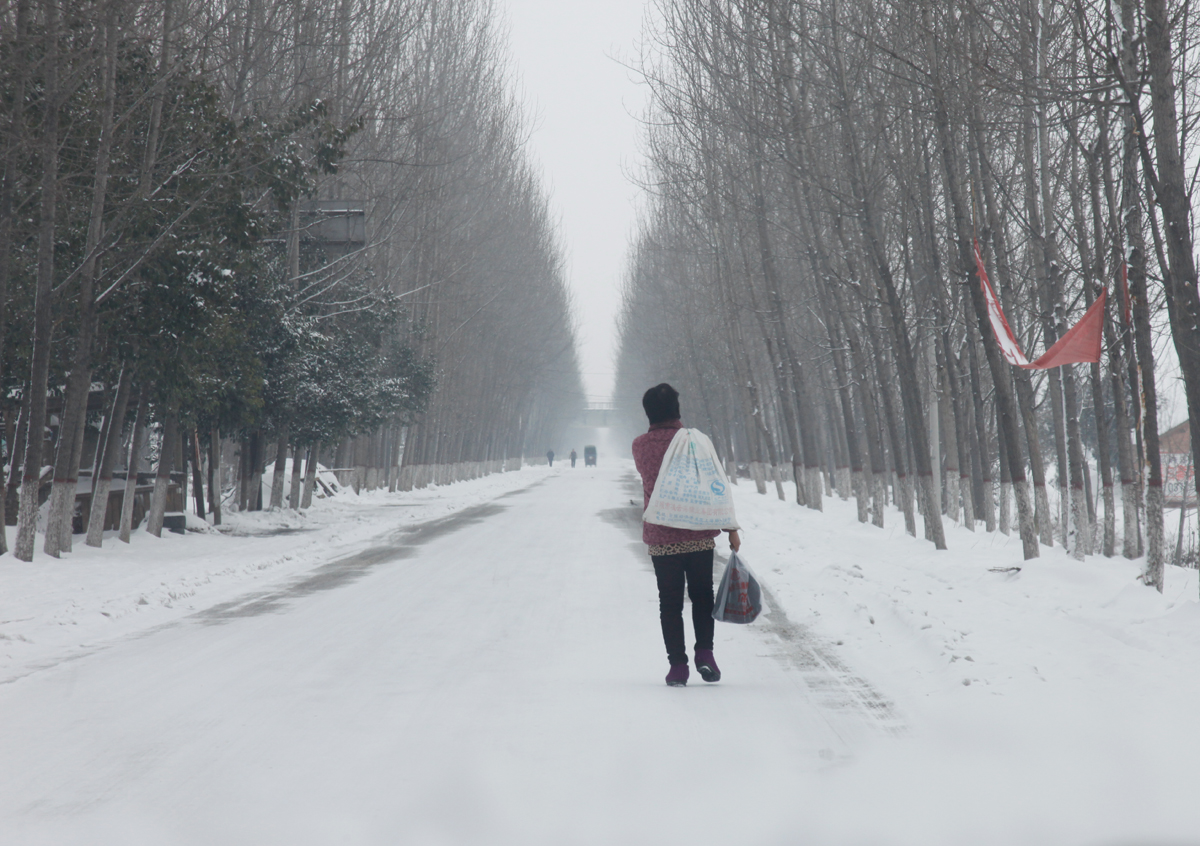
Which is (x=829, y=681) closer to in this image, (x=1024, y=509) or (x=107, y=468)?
(x=1024, y=509)

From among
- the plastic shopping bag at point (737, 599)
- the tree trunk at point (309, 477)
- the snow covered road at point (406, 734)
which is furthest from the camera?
the tree trunk at point (309, 477)

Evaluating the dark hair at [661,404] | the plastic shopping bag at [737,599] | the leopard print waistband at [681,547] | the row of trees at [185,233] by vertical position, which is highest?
the row of trees at [185,233]

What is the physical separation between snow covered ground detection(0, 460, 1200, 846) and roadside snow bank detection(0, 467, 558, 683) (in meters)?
0.07

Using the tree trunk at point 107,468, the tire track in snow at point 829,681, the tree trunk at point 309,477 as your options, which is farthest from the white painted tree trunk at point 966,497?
the tree trunk at point 309,477

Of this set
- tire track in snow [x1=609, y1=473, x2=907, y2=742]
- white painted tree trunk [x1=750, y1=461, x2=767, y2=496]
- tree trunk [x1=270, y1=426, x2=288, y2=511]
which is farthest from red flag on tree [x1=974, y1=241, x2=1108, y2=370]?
white painted tree trunk [x1=750, y1=461, x2=767, y2=496]

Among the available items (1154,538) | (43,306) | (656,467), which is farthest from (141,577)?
(1154,538)

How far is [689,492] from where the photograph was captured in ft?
21.2

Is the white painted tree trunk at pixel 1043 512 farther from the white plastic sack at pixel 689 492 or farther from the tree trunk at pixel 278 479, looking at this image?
the tree trunk at pixel 278 479

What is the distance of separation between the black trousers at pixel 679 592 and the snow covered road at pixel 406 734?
29 cm

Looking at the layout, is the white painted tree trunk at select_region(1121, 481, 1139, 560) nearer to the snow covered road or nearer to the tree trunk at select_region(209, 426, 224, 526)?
the snow covered road

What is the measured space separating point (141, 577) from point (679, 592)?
878cm

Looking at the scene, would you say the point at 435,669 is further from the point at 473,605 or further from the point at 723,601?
the point at 473,605

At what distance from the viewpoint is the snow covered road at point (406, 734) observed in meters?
4.07

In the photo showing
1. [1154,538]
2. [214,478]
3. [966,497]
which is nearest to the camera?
[1154,538]
